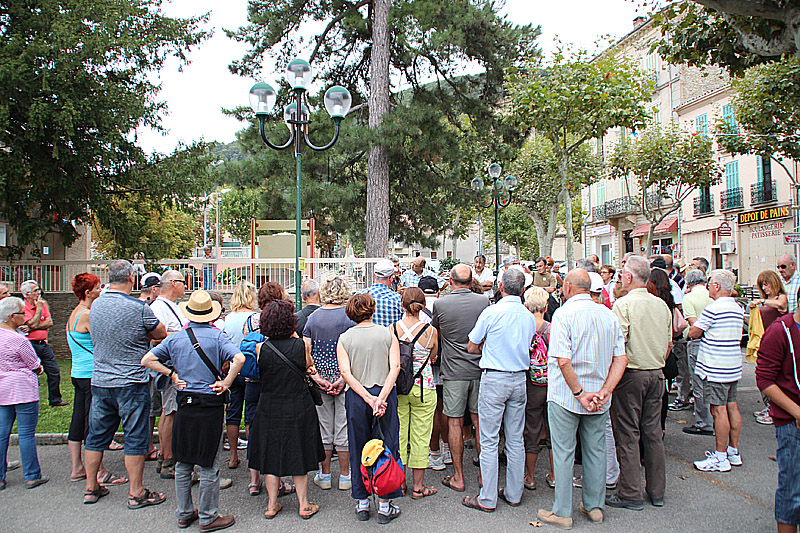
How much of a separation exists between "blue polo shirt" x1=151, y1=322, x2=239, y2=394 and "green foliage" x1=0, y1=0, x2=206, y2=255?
27.9ft

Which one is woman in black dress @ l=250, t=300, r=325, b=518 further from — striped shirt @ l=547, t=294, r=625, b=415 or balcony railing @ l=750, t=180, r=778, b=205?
balcony railing @ l=750, t=180, r=778, b=205

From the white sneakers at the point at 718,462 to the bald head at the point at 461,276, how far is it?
293 centimetres

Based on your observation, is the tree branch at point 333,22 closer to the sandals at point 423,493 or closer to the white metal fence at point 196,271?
the white metal fence at point 196,271

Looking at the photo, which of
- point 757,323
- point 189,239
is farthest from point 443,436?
point 189,239

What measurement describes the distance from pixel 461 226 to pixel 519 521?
32.6 m

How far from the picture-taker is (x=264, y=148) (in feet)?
47.9

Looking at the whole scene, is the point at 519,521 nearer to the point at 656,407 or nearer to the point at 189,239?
the point at 656,407

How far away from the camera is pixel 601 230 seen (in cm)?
A: 4238

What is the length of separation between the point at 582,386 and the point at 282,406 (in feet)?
7.73

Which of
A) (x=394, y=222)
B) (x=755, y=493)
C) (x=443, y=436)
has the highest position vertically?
(x=394, y=222)

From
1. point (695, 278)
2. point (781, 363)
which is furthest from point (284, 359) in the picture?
point (695, 278)

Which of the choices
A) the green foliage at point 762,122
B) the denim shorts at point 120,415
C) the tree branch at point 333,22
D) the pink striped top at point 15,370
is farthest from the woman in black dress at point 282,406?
the green foliage at point 762,122

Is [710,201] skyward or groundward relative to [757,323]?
skyward

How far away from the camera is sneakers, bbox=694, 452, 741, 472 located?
519 centimetres
